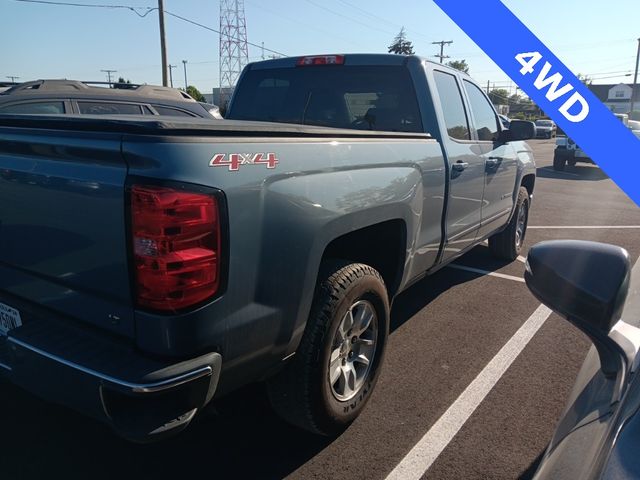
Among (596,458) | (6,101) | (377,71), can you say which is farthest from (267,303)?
(6,101)

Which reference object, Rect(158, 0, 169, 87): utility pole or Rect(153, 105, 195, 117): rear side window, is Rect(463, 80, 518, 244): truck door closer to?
Rect(153, 105, 195, 117): rear side window

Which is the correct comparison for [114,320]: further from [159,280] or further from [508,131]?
[508,131]

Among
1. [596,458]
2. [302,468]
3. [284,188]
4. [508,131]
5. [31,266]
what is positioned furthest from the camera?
[508,131]

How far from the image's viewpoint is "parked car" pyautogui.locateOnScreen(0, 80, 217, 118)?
540 cm

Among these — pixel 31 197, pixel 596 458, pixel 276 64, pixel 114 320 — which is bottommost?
pixel 114 320

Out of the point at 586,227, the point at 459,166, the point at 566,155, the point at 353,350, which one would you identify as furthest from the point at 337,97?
the point at 566,155

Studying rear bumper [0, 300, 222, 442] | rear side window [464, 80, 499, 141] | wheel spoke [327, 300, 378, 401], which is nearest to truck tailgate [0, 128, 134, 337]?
rear bumper [0, 300, 222, 442]

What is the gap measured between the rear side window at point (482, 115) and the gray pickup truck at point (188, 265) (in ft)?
6.30

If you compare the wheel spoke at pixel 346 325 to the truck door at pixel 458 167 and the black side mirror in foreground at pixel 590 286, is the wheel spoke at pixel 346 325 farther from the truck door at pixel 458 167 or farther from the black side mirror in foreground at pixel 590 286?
the truck door at pixel 458 167

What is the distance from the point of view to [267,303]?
6.91 feet

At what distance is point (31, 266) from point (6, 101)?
3773 millimetres

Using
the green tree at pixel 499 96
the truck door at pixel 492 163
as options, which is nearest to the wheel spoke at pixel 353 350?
the truck door at pixel 492 163

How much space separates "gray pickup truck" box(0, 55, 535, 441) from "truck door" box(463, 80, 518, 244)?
69.7 inches

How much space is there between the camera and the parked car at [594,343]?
49.3 inches
